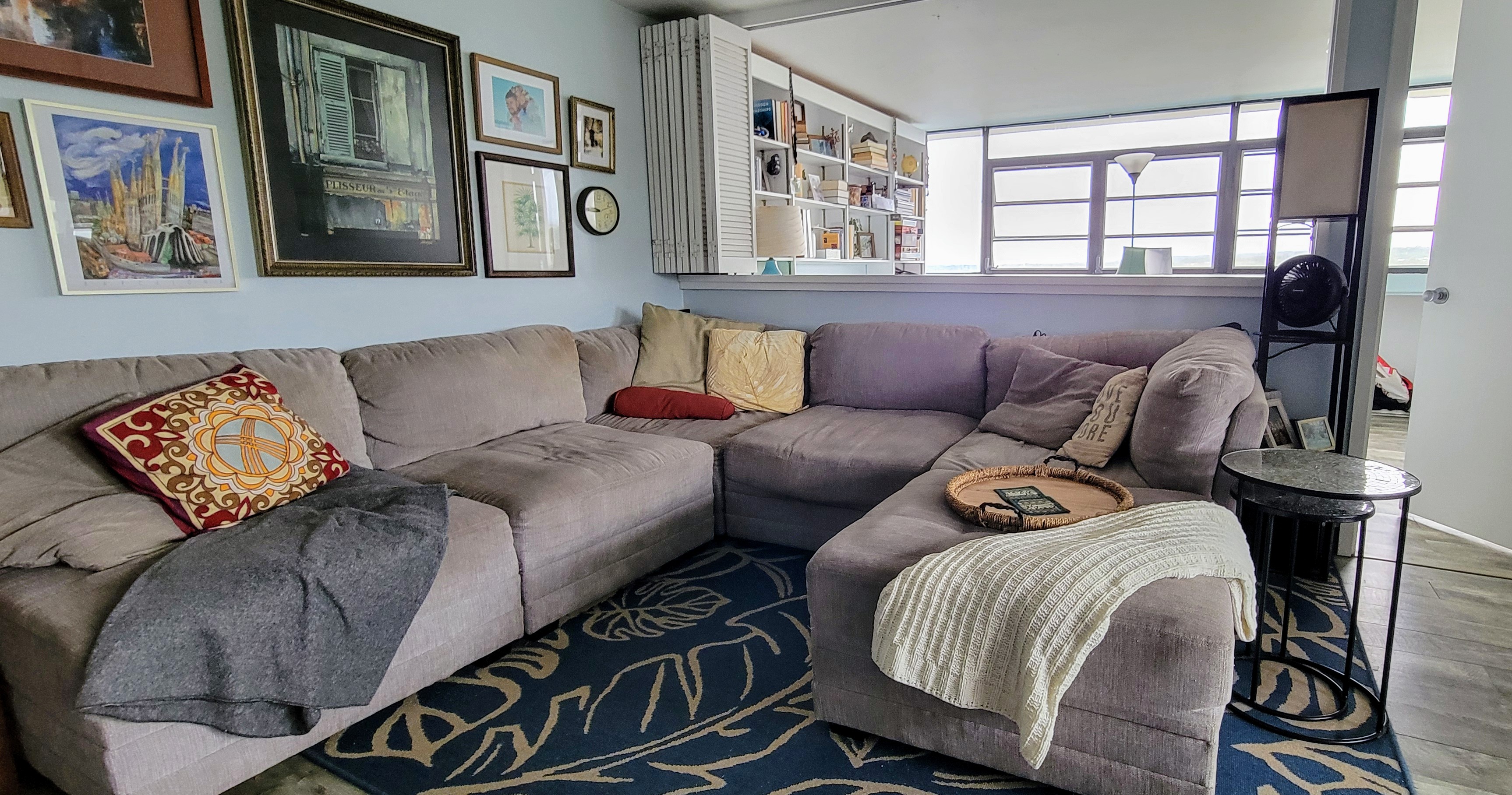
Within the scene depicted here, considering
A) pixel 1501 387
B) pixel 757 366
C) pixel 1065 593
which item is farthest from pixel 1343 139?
pixel 757 366

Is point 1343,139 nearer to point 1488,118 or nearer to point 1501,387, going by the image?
point 1488,118

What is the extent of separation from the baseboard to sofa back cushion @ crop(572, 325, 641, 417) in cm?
305

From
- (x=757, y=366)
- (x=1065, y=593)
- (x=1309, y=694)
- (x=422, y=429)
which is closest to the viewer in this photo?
(x=1065, y=593)

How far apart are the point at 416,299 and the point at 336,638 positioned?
5.51 ft

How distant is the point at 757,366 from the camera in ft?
11.1

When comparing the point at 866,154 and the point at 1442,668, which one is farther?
the point at 866,154

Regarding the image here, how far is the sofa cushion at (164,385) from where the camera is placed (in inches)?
71.3

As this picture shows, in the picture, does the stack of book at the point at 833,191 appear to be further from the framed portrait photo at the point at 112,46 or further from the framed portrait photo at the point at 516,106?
the framed portrait photo at the point at 112,46

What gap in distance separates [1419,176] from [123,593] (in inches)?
315

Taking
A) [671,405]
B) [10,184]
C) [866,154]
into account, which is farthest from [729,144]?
[10,184]

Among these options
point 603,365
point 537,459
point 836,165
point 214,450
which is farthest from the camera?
point 836,165

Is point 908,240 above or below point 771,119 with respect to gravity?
below

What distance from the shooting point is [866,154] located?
593 centimetres

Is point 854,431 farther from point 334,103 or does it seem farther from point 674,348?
point 334,103
